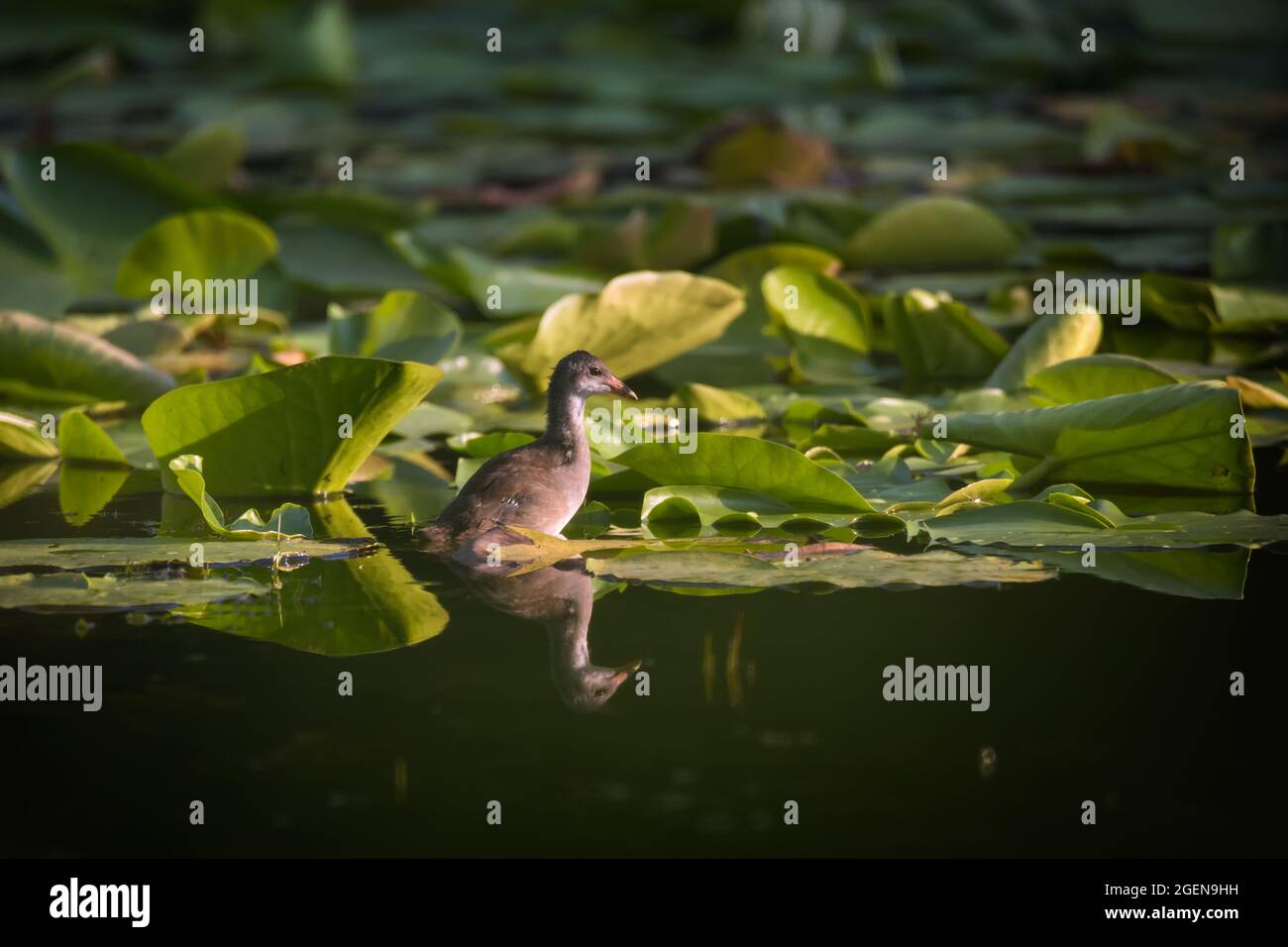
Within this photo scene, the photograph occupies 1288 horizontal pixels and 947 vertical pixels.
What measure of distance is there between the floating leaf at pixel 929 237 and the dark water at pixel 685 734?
430 centimetres

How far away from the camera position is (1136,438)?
4707mm

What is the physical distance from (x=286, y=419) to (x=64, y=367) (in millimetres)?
1589

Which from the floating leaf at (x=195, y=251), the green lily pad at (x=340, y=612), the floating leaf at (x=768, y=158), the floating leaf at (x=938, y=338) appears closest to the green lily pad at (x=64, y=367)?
the floating leaf at (x=195, y=251)

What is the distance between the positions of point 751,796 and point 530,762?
0.41 meters

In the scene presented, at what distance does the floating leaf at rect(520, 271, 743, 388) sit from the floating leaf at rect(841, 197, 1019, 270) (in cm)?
252

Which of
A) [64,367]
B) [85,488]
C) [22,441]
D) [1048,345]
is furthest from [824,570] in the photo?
[64,367]

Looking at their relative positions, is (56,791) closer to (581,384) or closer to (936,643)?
(936,643)

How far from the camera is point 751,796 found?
118 inches

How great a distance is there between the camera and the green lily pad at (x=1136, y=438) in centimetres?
459

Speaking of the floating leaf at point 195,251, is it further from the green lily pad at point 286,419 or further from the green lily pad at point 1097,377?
the green lily pad at point 1097,377

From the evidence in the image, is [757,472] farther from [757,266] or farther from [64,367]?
[757,266]

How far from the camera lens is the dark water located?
2.91m

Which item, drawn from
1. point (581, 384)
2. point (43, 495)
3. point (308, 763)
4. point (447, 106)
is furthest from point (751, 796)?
point (447, 106)

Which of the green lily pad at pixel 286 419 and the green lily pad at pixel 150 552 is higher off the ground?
the green lily pad at pixel 286 419
